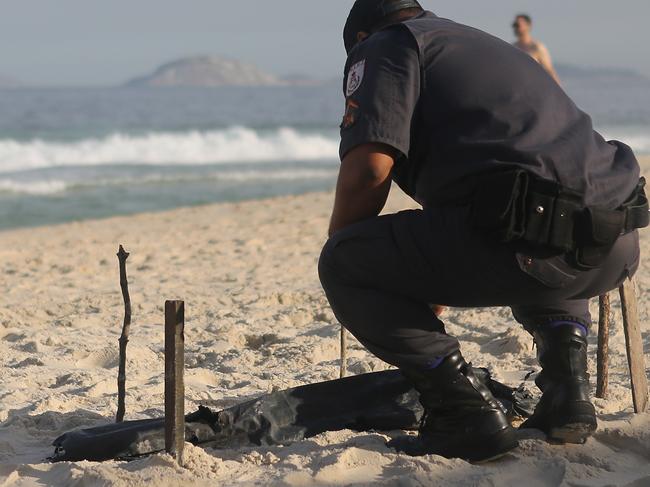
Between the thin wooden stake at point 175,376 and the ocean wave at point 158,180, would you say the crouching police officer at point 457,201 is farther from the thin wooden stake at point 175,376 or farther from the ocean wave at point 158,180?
the ocean wave at point 158,180

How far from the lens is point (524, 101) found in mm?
2686

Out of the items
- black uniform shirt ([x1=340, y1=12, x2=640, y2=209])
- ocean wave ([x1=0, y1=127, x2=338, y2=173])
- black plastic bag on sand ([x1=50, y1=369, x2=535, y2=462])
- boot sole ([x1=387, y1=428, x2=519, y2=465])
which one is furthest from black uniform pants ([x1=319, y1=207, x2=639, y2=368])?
ocean wave ([x1=0, y1=127, x2=338, y2=173])

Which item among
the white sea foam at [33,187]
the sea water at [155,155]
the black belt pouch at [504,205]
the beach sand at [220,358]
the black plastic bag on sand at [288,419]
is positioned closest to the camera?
the black belt pouch at [504,205]

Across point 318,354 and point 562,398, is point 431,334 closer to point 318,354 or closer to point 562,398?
point 562,398

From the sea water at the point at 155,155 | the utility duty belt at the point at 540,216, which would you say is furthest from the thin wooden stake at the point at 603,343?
the sea water at the point at 155,155

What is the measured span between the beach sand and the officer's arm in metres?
0.72

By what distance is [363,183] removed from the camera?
8.90 ft

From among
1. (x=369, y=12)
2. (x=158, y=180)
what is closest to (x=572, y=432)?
(x=369, y=12)

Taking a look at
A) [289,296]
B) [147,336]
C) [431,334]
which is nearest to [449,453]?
[431,334]

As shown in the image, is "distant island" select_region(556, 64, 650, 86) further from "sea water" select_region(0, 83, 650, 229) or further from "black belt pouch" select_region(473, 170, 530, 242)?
"black belt pouch" select_region(473, 170, 530, 242)

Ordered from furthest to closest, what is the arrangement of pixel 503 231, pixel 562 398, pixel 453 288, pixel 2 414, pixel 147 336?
pixel 147 336 < pixel 2 414 < pixel 562 398 < pixel 453 288 < pixel 503 231

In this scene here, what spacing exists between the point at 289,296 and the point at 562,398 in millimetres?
3017

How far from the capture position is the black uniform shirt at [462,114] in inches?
104

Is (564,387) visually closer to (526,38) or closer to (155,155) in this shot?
(526,38)
